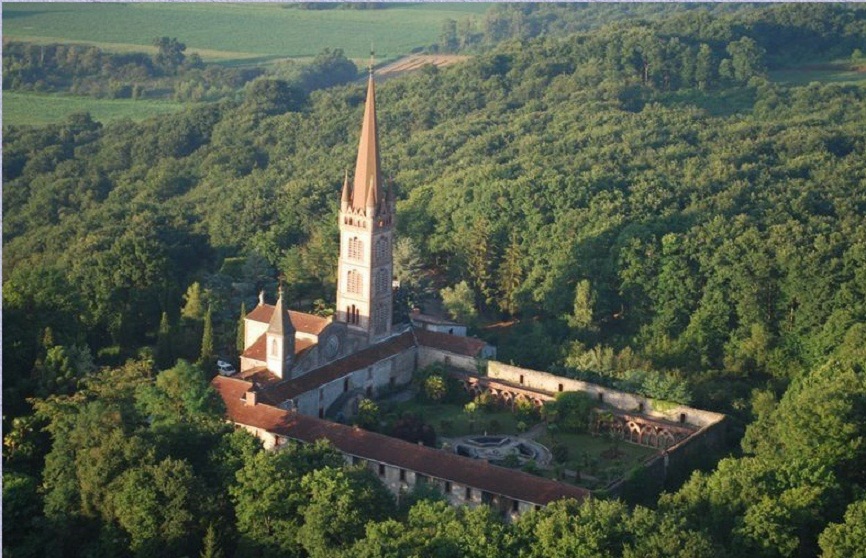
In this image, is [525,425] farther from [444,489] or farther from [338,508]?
[338,508]

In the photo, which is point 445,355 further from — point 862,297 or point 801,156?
point 801,156

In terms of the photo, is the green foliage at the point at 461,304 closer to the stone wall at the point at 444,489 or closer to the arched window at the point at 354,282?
the arched window at the point at 354,282

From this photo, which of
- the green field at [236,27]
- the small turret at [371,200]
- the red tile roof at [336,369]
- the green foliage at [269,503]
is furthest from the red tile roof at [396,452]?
the green field at [236,27]

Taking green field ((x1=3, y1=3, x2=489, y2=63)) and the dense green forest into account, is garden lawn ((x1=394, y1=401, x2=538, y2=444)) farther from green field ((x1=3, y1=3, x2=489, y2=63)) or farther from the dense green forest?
green field ((x1=3, y1=3, x2=489, y2=63))

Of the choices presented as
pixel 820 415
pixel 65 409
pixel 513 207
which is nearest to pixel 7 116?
pixel 513 207

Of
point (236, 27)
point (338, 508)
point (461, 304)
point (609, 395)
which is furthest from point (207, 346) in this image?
point (236, 27)

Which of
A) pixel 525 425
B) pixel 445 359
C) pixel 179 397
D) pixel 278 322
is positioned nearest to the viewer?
pixel 179 397
